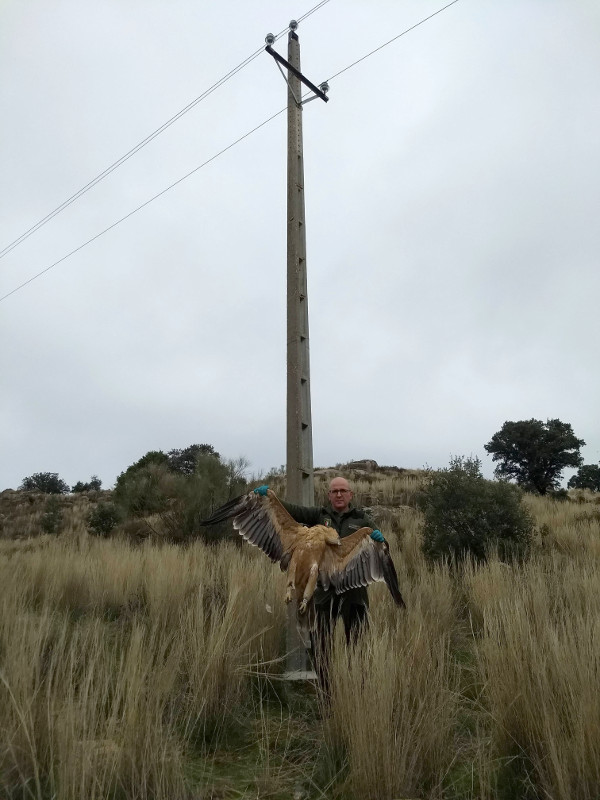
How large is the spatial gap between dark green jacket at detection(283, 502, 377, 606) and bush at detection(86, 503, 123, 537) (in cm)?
1481

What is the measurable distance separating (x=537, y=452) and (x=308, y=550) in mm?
35035

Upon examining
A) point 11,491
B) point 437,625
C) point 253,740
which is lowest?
point 253,740

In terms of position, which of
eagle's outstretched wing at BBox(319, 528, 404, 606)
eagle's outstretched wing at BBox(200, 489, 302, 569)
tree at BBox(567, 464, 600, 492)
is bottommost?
eagle's outstretched wing at BBox(319, 528, 404, 606)

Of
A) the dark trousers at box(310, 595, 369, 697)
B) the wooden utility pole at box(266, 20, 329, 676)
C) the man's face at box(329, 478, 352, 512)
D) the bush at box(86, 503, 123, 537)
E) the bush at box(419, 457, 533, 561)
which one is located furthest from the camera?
the bush at box(86, 503, 123, 537)

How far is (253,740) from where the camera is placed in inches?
144

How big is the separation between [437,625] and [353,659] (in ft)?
7.23

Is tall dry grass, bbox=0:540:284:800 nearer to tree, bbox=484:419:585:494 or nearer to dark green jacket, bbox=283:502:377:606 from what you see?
dark green jacket, bbox=283:502:377:606

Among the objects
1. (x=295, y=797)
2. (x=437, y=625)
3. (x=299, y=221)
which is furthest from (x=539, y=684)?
(x=299, y=221)

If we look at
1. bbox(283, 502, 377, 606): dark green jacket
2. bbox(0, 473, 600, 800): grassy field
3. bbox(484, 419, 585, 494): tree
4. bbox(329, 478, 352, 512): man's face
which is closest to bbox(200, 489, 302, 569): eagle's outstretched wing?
bbox(283, 502, 377, 606): dark green jacket

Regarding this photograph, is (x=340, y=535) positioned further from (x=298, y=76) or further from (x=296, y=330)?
(x=298, y=76)

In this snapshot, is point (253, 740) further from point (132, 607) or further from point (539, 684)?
point (132, 607)

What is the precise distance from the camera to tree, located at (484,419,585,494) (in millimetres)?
34094

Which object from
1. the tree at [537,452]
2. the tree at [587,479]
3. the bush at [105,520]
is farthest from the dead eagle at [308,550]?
the tree at [587,479]

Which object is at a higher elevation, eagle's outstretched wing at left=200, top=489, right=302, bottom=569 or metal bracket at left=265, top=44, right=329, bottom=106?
metal bracket at left=265, top=44, right=329, bottom=106
